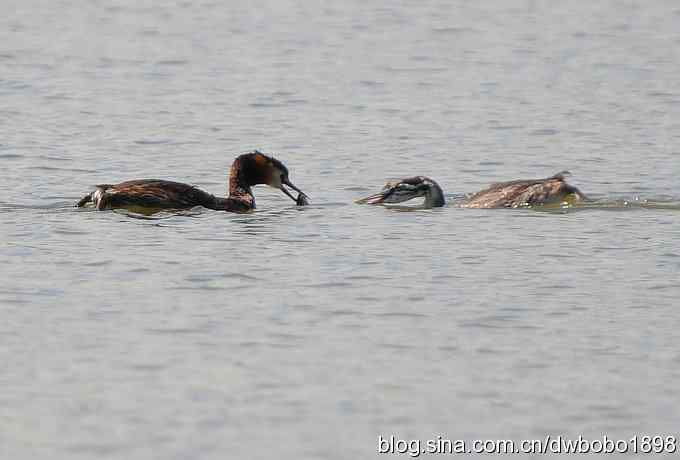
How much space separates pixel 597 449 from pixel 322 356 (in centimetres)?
220

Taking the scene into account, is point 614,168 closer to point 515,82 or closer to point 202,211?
point 202,211

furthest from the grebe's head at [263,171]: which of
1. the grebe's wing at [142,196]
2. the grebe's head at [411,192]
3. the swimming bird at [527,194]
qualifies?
the swimming bird at [527,194]

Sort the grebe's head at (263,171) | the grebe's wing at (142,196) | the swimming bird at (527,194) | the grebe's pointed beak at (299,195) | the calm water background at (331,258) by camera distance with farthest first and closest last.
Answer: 1. the grebe's head at (263,171)
2. the grebe's pointed beak at (299,195)
3. the swimming bird at (527,194)
4. the grebe's wing at (142,196)
5. the calm water background at (331,258)

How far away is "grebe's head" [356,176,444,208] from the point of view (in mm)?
16422

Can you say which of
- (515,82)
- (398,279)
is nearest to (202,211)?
(398,279)

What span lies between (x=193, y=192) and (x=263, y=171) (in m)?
1.23

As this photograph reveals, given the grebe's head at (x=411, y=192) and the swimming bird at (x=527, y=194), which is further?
the grebe's head at (x=411, y=192)

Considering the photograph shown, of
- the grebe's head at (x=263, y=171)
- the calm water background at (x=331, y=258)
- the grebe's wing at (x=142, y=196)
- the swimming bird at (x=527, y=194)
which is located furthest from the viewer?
the grebe's head at (x=263, y=171)

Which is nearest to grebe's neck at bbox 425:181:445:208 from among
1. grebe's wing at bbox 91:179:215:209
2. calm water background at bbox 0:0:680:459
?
calm water background at bbox 0:0:680:459

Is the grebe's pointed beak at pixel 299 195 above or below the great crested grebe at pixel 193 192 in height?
below

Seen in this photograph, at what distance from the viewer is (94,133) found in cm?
2098

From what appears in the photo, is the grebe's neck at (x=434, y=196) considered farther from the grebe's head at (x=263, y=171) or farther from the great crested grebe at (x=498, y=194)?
the grebe's head at (x=263, y=171)

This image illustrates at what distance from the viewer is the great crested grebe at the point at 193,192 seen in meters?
15.5

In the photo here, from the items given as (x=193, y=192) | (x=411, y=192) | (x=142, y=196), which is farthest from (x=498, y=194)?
(x=142, y=196)
